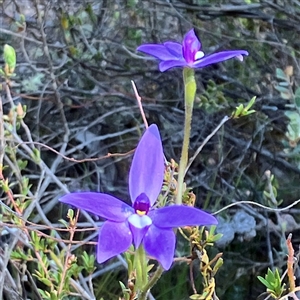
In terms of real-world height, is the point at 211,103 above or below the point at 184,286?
above

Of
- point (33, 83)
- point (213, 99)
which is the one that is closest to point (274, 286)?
point (213, 99)

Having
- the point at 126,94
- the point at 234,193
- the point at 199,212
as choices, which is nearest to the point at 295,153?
the point at 234,193

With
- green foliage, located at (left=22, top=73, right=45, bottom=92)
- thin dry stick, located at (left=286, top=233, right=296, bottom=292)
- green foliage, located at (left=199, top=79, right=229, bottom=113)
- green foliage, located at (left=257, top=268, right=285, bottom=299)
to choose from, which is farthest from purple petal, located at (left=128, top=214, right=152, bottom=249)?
green foliage, located at (left=22, top=73, right=45, bottom=92)

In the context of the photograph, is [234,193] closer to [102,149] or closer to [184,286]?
[184,286]

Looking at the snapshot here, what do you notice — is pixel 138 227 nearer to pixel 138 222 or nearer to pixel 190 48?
pixel 138 222

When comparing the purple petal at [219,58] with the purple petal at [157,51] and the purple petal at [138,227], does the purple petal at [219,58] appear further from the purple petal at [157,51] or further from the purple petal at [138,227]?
the purple petal at [138,227]

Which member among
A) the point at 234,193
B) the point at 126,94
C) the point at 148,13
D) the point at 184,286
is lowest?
the point at 184,286

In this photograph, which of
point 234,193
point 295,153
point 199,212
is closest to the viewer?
point 199,212
